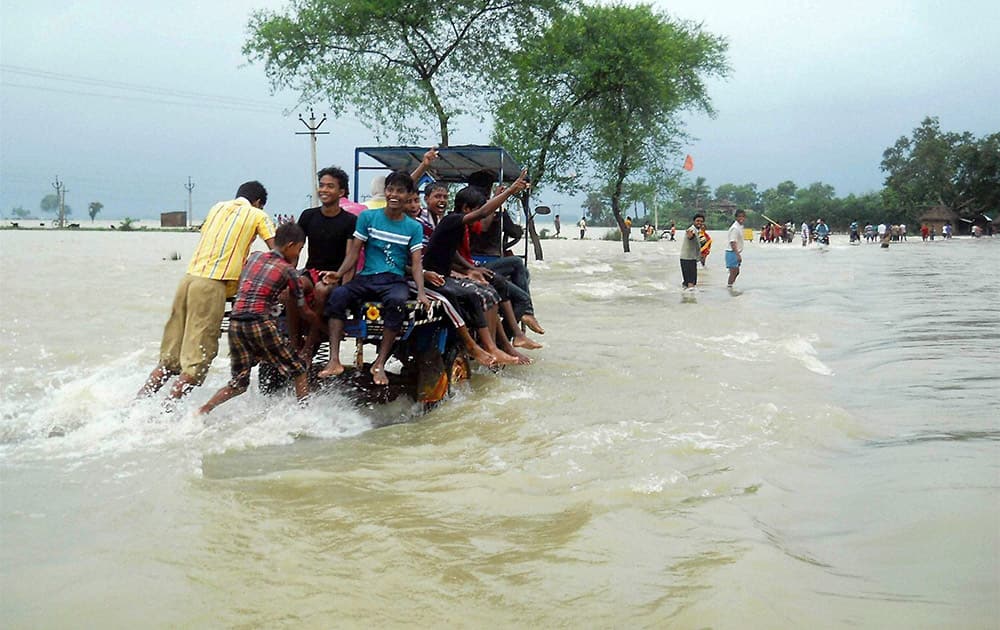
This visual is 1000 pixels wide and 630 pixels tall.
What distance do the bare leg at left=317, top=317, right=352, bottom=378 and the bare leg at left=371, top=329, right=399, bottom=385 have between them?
250 mm

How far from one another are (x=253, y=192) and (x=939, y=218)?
257 feet

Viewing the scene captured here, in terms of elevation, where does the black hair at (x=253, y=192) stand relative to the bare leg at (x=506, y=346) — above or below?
above

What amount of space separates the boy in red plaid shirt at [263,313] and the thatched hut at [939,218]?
3062 inches

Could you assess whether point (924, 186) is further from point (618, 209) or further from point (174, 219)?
point (174, 219)

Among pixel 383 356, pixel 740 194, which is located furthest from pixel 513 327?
pixel 740 194

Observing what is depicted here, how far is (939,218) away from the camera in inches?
2940

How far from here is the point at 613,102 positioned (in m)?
32.8

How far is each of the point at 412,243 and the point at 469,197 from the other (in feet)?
4.34

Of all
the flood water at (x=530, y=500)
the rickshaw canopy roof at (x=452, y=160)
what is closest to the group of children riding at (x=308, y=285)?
the flood water at (x=530, y=500)

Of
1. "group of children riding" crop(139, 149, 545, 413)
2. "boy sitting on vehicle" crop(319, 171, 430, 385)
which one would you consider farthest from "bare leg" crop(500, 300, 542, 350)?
"boy sitting on vehicle" crop(319, 171, 430, 385)

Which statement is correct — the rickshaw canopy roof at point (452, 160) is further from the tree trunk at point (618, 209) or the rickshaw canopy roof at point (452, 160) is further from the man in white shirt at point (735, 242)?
Answer: the tree trunk at point (618, 209)

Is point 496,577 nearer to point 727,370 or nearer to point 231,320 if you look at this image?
point 231,320

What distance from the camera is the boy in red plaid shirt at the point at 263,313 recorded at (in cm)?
614

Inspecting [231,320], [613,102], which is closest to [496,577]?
[231,320]
